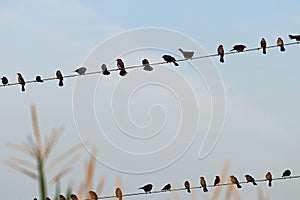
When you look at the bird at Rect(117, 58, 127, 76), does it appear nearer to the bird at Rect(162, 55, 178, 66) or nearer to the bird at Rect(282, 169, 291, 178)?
the bird at Rect(162, 55, 178, 66)

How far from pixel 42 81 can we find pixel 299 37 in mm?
1938

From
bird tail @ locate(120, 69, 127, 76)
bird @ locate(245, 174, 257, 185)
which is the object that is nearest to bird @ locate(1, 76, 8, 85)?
bird tail @ locate(120, 69, 127, 76)

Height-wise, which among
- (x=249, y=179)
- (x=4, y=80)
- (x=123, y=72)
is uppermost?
(x=4, y=80)

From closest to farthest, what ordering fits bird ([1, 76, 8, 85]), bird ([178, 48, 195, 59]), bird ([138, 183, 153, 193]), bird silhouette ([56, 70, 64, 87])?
bird ([138, 183, 153, 193]), bird ([178, 48, 195, 59]), bird silhouette ([56, 70, 64, 87]), bird ([1, 76, 8, 85])

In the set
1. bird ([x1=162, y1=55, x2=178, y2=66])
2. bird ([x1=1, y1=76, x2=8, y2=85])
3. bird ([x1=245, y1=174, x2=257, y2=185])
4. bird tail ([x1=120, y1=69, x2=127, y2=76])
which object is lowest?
bird ([x1=245, y1=174, x2=257, y2=185])

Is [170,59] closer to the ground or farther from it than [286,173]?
farther from it

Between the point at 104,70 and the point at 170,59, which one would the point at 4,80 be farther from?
the point at 170,59

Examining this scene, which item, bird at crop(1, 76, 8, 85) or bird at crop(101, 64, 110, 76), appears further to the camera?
bird at crop(1, 76, 8, 85)

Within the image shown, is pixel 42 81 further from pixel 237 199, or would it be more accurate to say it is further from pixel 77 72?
pixel 237 199

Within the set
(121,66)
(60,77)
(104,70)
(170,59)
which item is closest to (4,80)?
(60,77)

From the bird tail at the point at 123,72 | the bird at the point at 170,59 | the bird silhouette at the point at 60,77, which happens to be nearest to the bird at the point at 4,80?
the bird silhouette at the point at 60,77

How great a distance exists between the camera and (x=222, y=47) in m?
4.27

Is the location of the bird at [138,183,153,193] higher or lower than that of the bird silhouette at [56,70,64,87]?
lower

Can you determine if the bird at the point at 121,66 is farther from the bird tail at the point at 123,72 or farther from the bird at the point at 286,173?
the bird at the point at 286,173
